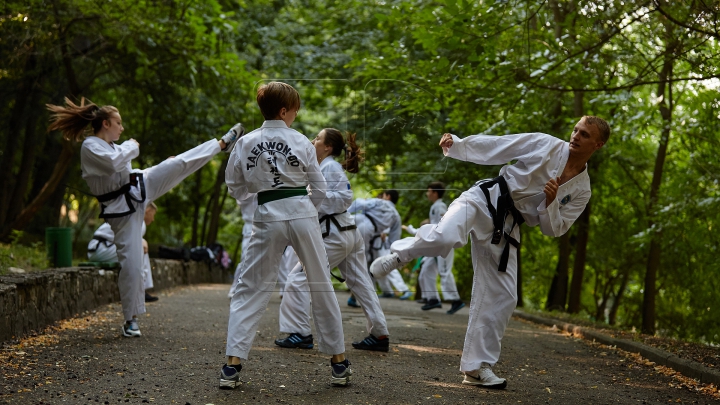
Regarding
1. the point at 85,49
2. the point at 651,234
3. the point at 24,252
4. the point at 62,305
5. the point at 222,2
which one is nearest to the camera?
the point at 62,305

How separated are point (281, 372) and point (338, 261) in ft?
5.28

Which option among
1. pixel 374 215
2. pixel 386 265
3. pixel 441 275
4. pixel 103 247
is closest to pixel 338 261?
pixel 386 265

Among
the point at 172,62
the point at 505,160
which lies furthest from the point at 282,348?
the point at 172,62

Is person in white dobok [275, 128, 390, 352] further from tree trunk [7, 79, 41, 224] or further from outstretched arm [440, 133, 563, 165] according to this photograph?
tree trunk [7, 79, 41, 224]

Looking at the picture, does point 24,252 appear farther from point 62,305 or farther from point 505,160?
point 505,160

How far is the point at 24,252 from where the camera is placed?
38.1 ft

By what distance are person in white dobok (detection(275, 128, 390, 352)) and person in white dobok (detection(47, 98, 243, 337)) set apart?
1197mm

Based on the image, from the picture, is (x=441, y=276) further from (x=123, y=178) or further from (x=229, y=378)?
(x=229, y=378)

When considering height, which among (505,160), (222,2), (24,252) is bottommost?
(24,252)

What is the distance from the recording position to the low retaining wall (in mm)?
6892

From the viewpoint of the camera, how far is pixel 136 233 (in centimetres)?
772

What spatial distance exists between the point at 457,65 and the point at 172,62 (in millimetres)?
8052

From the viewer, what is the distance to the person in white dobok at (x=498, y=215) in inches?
229

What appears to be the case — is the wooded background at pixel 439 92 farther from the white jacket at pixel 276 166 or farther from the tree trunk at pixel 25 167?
the white jacket at pixel 276 166
